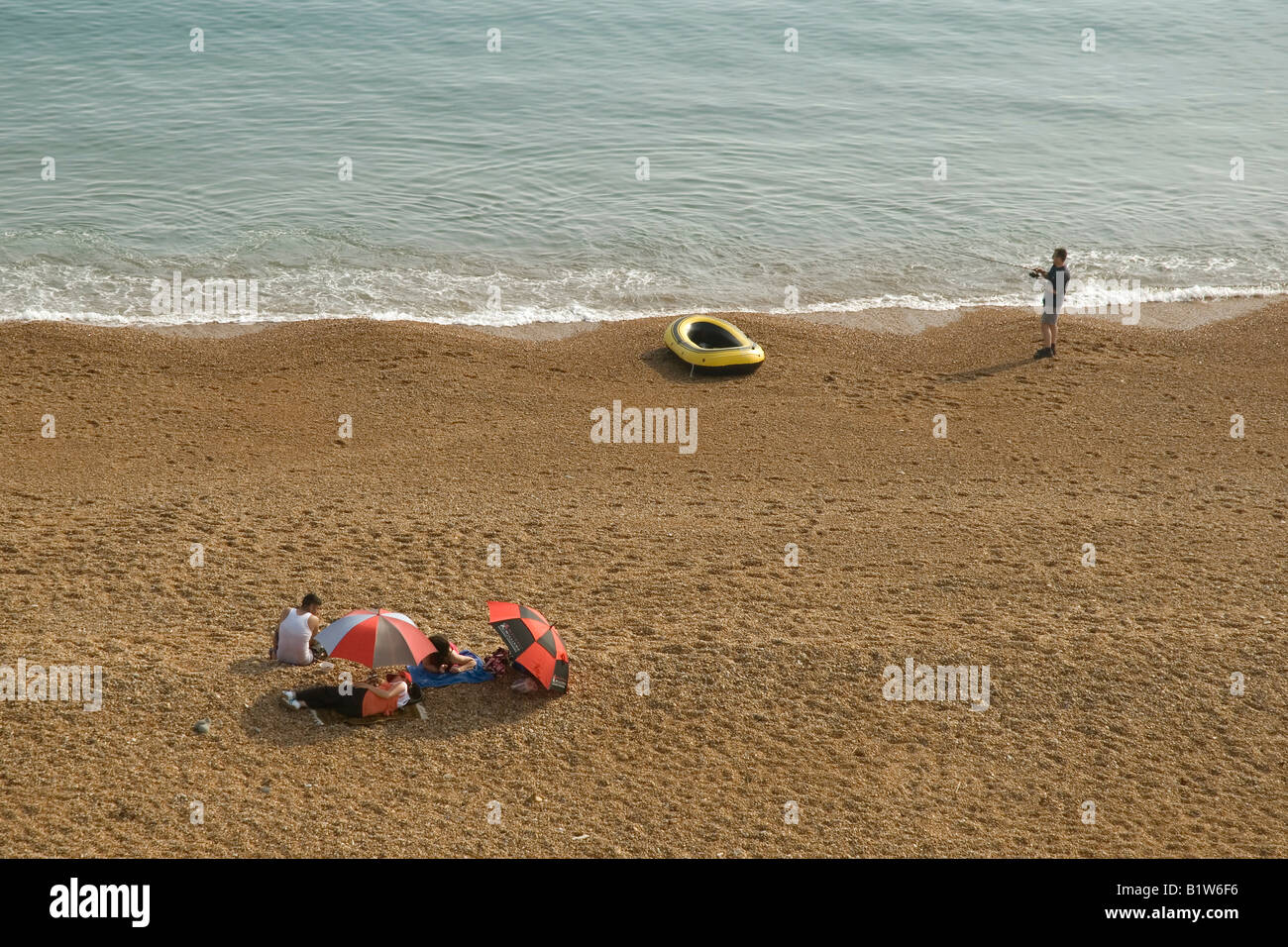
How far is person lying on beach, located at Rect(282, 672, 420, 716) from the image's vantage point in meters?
9.64

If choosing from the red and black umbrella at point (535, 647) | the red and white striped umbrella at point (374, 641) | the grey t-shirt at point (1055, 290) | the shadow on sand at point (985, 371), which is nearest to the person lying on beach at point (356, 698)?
the red and white striped umbrella at point (374, 641)

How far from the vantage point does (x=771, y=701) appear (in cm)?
1034

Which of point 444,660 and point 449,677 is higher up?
point 444,660

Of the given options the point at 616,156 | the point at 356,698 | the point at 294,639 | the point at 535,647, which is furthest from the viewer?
the point at 616,156

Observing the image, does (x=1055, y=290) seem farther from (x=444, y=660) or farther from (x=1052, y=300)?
(x=444, y=660)

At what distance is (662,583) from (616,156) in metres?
22.7

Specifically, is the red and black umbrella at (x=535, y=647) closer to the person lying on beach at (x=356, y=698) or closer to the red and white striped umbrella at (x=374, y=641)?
the red and white striped umbrella at (x=374, y=641)

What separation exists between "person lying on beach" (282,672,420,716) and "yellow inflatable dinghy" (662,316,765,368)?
32.5 feet

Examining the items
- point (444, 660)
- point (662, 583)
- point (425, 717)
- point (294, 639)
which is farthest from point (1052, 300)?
point (294, 639)

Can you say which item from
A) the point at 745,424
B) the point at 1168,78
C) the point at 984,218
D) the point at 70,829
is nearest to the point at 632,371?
the point at 745,424

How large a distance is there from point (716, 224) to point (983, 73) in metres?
22.0

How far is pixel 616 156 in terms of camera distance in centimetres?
3275

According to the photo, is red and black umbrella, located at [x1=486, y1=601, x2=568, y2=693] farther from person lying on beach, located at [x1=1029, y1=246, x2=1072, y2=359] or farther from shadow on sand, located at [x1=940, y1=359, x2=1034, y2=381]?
person lying on beach, located at [x1=1029, y1=246, x2=1072, y2=359]

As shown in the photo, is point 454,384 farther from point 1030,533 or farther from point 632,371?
point 1030,533
